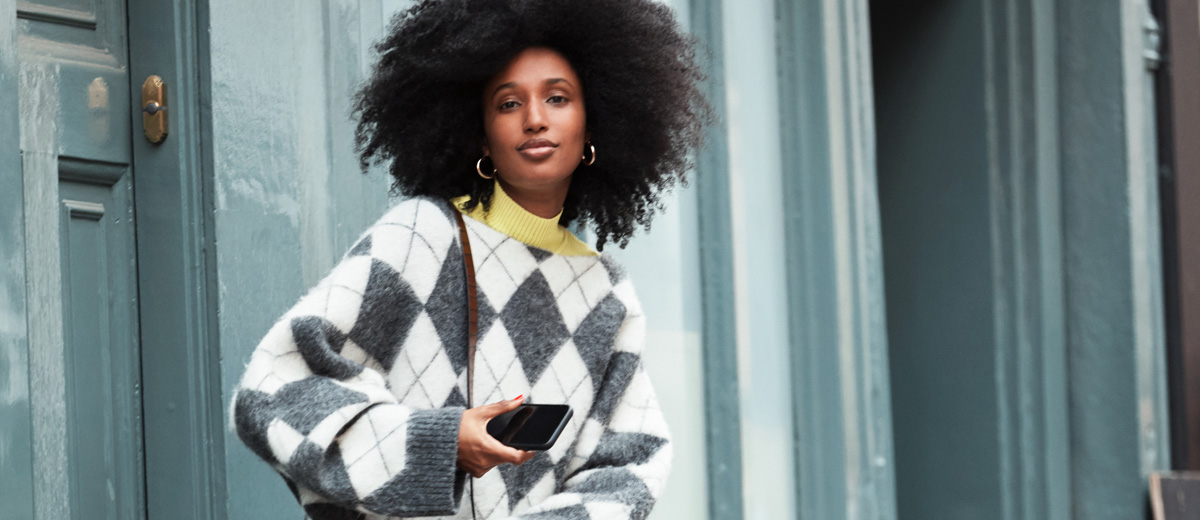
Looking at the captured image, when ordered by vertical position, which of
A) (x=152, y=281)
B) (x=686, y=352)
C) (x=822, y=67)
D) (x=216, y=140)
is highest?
(x=822, y=67)

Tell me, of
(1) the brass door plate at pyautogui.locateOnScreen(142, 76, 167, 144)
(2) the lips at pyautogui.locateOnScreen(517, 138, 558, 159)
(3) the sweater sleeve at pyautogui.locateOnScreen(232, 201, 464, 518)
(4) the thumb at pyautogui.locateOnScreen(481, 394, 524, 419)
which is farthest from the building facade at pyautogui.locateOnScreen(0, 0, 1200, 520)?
(4) the thumb at pyautogui.locateOnScreen(481, 394, 524, 419)

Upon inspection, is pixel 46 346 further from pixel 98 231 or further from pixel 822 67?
pixel 822 67

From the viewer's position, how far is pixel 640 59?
83.7 inches

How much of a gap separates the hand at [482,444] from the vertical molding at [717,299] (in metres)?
2.02

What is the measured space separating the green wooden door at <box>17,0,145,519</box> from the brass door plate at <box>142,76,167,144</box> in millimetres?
50

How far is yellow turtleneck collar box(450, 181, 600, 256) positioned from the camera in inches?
78.0

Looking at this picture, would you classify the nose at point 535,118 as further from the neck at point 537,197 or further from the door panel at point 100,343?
the door panel at point 100,343

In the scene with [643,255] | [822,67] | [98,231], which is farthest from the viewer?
[822,67]

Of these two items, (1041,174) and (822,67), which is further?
(1041,174)

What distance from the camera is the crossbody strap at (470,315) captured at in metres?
1.85

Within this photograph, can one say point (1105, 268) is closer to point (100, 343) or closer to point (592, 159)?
point (592, 159)

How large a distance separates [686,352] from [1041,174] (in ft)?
5.68

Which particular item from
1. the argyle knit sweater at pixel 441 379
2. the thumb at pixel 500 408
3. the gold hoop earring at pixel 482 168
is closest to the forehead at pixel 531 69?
the gold hoop earring at pixel 482 168

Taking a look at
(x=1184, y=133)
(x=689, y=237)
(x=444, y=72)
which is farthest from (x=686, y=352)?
(x=1184, y=133)
